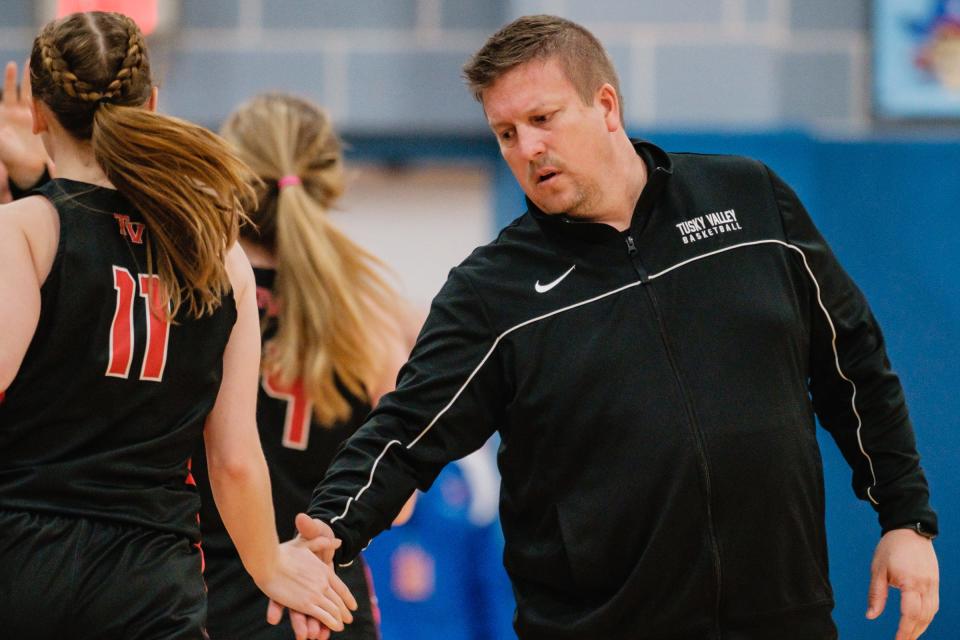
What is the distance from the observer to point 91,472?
2248mm

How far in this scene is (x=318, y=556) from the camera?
2600 mm

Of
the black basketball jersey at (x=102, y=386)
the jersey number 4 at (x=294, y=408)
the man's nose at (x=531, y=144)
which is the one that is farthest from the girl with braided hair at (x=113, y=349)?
the jersey number 4 at (x=294, y=408)

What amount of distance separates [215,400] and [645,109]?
10.6 feet

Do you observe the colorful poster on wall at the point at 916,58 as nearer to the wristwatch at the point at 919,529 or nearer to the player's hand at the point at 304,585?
the wristwatch at the point at 919,529

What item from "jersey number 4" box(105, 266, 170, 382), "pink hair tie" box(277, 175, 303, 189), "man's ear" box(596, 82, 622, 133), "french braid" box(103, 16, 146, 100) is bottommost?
"jersey number 4" box(105, 266, 170, 382)

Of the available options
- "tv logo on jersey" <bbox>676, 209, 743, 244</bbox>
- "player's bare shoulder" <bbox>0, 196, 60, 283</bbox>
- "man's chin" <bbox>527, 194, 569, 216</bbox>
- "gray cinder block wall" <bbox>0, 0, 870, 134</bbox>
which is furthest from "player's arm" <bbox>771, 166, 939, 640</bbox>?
"gray cinder block wall" <bbox>0, 0, 870, 134</bbox>

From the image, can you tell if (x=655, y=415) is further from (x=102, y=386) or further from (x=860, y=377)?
(x=102, y=386)

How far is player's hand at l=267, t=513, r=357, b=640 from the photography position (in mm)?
2557

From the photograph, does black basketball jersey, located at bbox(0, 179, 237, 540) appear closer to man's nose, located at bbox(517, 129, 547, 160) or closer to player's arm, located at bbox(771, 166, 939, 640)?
man's nose, located at bbox(517, 129, 547, 160)

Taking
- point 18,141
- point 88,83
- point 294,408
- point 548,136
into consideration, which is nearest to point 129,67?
point 88,83

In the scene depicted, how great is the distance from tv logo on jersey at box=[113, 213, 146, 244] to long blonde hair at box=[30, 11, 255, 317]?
0.06 feet

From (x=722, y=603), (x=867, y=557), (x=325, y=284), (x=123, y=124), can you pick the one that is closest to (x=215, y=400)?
(x=123, y=124)

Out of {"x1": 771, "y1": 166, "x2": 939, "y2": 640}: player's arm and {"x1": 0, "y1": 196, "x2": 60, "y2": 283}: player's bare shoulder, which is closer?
{"x1": 0, "y1": 196, "x2": 60, "y2": 283}: player's bare shoulder

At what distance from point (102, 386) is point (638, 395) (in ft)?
3.38
